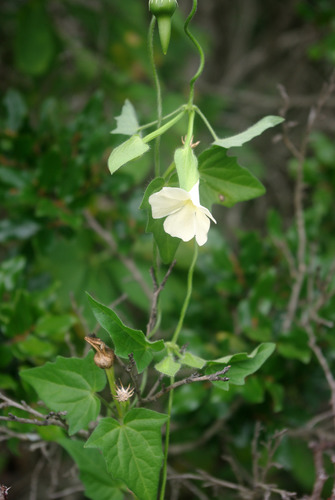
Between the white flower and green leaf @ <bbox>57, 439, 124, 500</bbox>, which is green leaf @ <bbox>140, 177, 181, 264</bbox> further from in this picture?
green leaf @ <bbox>57, 439, 124, 500</bbox>

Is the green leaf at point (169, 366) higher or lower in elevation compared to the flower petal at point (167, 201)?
lower

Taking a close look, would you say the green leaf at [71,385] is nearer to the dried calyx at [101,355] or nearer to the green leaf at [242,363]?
the dried calyx at [101,355]

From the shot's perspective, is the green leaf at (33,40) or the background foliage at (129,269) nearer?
the background foliage at (129,269)

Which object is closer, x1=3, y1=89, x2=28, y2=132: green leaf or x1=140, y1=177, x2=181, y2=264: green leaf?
x1=140, y1=177, x2=181, y2=264: green leaf

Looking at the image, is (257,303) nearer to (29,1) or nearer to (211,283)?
(211,283)

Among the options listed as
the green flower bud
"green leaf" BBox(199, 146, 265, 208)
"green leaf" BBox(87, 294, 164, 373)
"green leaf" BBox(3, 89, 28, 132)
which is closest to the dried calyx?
"green leaf" BBox(87, 294, 164, 373)

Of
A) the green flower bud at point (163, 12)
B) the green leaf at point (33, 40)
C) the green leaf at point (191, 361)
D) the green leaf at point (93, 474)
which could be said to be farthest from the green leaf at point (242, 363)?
the green leaf at point (33, 40)

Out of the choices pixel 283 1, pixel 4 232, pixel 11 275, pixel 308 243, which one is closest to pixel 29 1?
pixel 4 232
